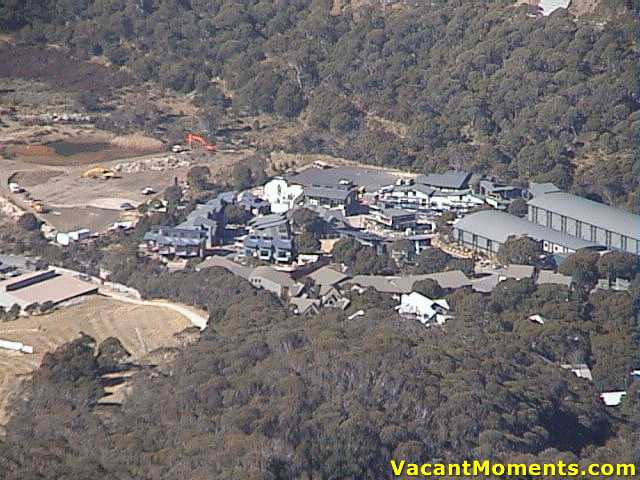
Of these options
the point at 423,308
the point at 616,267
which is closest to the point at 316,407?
the point at 423,308

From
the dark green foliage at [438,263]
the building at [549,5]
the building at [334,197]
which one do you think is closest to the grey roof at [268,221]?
the building at [334,197]

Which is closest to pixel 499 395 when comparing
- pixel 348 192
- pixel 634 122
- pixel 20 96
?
pixel 348 192

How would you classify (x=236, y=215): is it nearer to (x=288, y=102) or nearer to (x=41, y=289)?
(x=41, y=289)

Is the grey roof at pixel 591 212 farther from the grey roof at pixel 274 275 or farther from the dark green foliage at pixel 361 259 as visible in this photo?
the grey roof at pixel 274 275

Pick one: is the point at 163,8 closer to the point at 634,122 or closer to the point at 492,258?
the point at 634,122

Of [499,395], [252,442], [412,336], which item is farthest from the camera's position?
[412,336]

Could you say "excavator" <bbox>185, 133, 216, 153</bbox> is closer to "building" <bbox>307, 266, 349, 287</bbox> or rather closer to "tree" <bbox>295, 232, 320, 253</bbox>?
"tree" <bbox>295, 232, 320, 253</bbox>
